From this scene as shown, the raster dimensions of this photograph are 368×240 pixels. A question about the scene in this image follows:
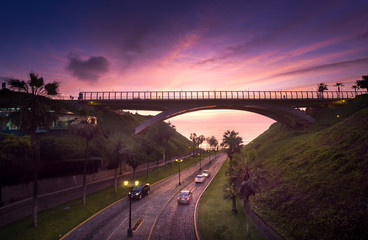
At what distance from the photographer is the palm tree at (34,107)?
18.2 metres

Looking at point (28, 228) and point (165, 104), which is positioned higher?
point (165, 104)

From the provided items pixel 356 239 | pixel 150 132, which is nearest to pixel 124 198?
pixel 356 239

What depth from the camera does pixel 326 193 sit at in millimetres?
15812

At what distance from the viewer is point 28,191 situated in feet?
72.2

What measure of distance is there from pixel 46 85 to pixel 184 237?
836 inches

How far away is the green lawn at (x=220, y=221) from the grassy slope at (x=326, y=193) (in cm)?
228

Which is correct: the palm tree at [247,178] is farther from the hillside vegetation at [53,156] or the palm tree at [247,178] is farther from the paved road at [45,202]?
the paved road at [45,202]

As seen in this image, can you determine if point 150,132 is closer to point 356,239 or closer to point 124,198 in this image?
point 124,198

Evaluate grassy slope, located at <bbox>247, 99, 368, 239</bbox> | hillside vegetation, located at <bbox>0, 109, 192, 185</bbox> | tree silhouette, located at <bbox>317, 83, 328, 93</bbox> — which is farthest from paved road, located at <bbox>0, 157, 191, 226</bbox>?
tree silhouette, located at <bbox>317, 83, 328, 93</bbox>

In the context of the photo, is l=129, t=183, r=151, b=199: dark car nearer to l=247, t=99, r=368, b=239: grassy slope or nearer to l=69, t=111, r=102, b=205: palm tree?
l=69, t=111, r=102, b=205: palm tree

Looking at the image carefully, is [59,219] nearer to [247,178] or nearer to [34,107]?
[34,107]

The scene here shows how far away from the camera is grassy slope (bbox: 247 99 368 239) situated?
12766mm

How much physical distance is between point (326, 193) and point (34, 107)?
95.5ft

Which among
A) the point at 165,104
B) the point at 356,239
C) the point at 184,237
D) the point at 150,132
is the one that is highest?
the point at 165,104
